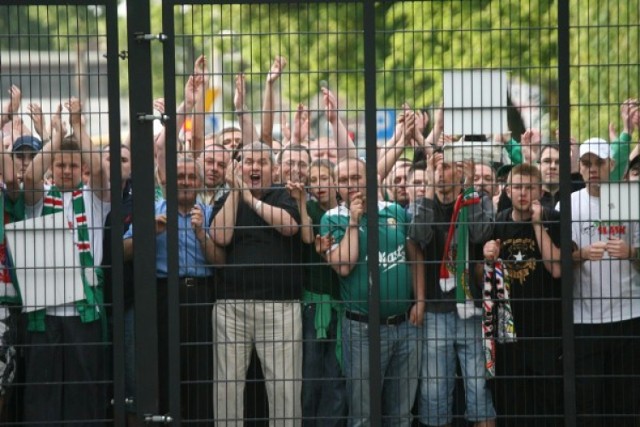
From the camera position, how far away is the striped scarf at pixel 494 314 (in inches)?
225

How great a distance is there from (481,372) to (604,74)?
113 inches

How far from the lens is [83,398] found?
5680mm

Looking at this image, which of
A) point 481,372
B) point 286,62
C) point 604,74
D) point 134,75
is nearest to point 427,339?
point 481,372

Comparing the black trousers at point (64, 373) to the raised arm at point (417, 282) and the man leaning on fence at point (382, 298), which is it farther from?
the raised arm at point (417, 282)

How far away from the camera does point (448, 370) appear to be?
5727 millimetres

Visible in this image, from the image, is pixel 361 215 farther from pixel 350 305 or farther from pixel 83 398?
pixel 83 398

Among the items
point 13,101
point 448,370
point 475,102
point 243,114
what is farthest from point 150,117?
point 448,370

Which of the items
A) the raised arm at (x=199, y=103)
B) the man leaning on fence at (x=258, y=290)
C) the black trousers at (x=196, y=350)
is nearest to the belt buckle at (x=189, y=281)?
the black trousers at (x=196, y=350)

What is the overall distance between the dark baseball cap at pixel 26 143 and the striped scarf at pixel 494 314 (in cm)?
265

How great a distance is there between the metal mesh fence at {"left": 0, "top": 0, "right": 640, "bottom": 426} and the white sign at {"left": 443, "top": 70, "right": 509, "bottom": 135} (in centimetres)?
1

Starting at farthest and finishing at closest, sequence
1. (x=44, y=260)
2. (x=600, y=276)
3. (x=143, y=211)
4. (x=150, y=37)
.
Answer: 1. (x=600, y=276)
2. (x=44, y=260)
3. (x=143, y=211)
4. (x=150, y=37)

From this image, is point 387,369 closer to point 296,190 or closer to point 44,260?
point 296,190

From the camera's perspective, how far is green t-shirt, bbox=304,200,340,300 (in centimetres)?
570

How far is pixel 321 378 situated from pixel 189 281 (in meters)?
0.92
